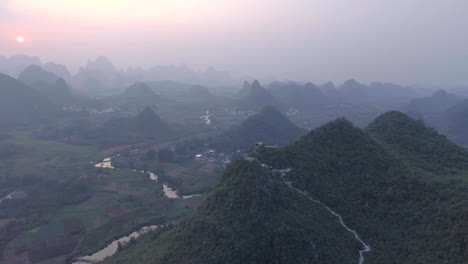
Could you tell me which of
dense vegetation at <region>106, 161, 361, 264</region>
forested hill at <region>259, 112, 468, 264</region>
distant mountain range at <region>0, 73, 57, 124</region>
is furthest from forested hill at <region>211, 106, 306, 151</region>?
distant mountain range at <region>0, 73, 57, 124</region>

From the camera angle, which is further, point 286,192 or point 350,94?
point 350,94

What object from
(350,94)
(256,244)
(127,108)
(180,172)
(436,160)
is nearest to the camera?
(256,244)

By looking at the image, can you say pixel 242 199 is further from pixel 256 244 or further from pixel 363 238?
pixel 363 238

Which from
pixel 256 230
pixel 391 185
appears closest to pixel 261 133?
pixel 391 185

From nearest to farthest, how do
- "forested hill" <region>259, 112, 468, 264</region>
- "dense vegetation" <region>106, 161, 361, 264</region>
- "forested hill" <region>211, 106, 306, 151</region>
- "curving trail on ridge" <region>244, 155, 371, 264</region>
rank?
"dense vegetation" <region>106, 161, 361, 264</region>, "forested hill" <region>259, 112, 468, 264</region>, "curving trail on ridge" <region>244, 155, 371, 264</region>, "forested hill" <region>211, 106, 306, 151</region>

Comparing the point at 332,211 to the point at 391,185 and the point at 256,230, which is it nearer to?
the point at 391,185

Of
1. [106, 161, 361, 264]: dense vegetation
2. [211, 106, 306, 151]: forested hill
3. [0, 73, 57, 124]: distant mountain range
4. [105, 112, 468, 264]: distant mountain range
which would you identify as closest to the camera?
[106, 161, 361, 264]: dense vegetation

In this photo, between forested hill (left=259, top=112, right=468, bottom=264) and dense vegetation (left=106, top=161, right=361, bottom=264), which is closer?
dense vegetation (left=106, top=161, right=361, bottom=264)

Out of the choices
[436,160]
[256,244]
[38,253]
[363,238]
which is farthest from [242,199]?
[38,253]

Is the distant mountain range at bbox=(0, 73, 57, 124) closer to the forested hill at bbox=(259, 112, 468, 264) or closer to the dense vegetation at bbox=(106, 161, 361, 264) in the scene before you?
the dense vegetation at bbox=(106, 161, 361, 264)
